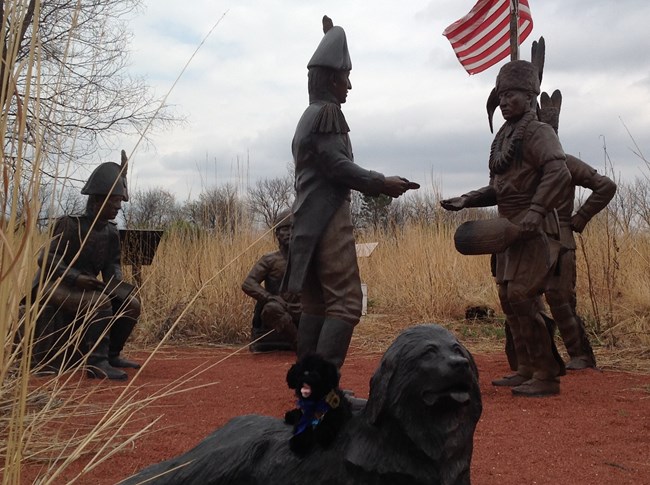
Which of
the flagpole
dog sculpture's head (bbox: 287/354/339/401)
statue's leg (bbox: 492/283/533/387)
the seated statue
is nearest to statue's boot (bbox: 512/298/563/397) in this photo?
statue's leg (bbox: 492/283/533/387)

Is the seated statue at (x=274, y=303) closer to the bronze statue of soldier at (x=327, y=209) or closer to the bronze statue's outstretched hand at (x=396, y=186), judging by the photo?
the bronze statue of soldier at (x=327, y=209)

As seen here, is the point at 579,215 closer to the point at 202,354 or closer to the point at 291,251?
the point at 291,251

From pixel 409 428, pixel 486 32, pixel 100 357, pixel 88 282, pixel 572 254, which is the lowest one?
pixel 100 357

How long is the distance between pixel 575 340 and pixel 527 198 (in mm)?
1895

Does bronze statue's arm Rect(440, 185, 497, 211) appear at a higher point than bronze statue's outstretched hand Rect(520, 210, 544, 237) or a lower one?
higher

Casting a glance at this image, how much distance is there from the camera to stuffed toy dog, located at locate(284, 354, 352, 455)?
69.8 inches

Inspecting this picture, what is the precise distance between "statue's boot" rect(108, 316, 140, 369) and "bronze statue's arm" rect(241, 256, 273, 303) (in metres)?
1.27

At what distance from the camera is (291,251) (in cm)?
373

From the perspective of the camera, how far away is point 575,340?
232 inches

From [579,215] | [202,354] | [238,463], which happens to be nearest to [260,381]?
[202,354]

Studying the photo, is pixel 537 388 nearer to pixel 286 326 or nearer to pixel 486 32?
pixel 286 326

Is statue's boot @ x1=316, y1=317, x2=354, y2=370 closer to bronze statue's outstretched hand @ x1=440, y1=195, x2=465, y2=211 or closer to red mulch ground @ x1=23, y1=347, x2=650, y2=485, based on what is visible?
red mulch ground @ x1=23, y1=347, x2=650, y2=485

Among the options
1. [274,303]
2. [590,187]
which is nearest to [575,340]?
[590,187]

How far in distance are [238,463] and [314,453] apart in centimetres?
22
